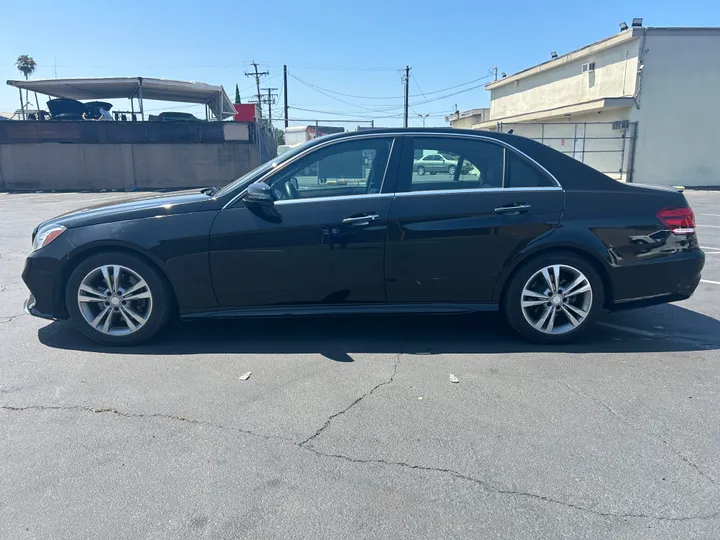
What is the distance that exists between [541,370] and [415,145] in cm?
200

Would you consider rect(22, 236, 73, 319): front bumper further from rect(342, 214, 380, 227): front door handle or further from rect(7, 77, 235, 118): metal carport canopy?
rect(7, 77, 235, 118): metal carport canopy

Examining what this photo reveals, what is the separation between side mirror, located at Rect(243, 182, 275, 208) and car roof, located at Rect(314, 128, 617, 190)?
25.5 inches

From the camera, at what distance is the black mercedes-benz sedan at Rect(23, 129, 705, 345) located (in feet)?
13.6

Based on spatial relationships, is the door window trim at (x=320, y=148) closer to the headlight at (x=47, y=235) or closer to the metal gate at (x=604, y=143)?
the headlight at (x=47, y=235)

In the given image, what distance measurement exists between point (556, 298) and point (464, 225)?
0.96m

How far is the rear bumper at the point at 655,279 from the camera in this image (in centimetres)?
435

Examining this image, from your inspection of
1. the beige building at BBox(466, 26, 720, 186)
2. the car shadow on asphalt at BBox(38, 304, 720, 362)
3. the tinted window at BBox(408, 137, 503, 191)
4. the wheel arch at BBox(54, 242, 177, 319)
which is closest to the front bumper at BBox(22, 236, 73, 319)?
the wheel arch at BBox(54, 242, 177, 319)

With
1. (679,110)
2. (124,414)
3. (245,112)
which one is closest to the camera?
(124,414)

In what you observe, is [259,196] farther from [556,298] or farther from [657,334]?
[657,334]

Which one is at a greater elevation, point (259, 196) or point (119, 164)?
point (119, 164)

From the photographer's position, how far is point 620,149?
25000 millimetres

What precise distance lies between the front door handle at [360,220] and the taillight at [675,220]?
234cm

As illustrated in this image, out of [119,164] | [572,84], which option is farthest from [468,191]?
[572,84]

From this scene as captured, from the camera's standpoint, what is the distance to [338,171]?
439 centimetres
